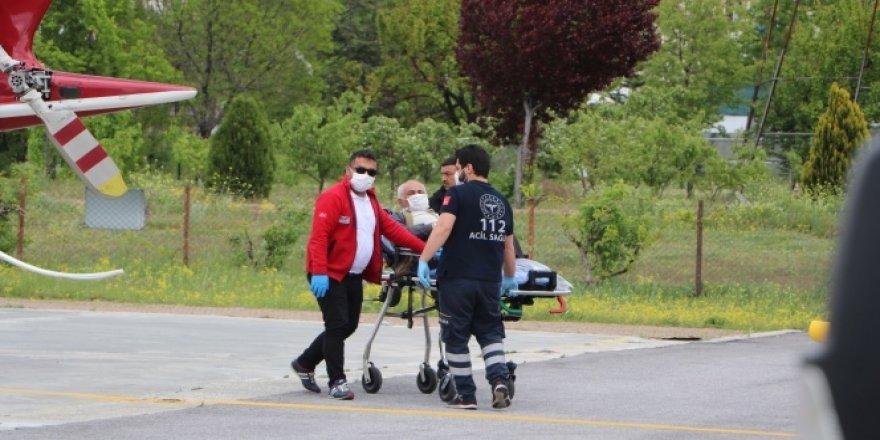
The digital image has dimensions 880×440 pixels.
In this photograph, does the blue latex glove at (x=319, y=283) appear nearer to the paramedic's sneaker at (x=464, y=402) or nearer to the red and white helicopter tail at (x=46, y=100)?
the paramedic's sneaker at (x=464, y=402)

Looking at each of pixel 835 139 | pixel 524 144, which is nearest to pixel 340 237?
pixel 835 139

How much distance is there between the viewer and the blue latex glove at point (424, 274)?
448 inches

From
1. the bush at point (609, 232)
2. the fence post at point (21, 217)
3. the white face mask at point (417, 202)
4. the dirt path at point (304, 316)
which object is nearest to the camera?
the white face mask at point (417, 202)

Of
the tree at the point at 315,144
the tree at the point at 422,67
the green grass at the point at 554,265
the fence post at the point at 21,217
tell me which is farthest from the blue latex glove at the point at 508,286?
the tree at the point at 422,67

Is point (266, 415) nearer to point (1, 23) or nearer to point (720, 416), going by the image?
point (720, 416)

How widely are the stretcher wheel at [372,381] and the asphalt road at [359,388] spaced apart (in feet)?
0.18

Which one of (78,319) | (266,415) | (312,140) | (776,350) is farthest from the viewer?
(312,140)

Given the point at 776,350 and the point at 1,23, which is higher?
the point at 1,23

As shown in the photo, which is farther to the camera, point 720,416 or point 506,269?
point 506,269

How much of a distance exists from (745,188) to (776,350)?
57.0 ft

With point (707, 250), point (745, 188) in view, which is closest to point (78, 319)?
point (707, 250)

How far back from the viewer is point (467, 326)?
36.5ft

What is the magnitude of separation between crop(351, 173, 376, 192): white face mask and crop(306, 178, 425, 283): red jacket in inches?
1.7

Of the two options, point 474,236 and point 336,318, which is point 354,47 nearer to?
point 336,318
